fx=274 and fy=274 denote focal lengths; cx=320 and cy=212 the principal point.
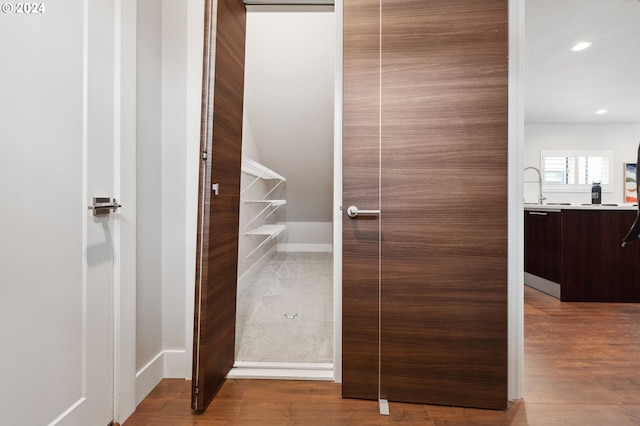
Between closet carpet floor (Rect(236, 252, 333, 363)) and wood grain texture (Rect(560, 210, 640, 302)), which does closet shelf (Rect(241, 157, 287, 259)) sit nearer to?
closet carpet floor (Rect(236, 252, 333, 363))

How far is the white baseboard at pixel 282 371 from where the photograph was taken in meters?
1.53

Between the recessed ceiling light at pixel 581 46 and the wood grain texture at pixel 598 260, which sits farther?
the recessed ceiling light at pixel 581 46

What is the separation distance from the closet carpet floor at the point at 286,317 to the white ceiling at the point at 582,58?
2.53 m

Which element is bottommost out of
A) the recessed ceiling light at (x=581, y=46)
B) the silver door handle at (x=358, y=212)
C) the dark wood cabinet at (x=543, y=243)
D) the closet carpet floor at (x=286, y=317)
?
the closet carpet floor at (x=286, y=317)

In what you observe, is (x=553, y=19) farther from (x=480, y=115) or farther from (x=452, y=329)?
(x=452, y=329)

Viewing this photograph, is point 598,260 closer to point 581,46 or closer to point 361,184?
point 581,46

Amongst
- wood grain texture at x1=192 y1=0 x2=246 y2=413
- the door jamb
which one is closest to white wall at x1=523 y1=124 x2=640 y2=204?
the door jamb

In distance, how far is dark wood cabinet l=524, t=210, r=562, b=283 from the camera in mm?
2783

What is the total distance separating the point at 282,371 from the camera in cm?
157

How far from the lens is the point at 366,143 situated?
4.50 feet

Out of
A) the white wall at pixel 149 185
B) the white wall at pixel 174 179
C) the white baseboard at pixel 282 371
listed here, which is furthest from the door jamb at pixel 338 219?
the white wall at pixel 149 185

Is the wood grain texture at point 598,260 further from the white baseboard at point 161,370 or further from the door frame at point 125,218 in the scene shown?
the door frame at point 125,218

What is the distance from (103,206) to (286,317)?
160 centimetres

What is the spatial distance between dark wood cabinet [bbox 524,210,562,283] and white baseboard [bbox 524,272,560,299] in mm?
43
